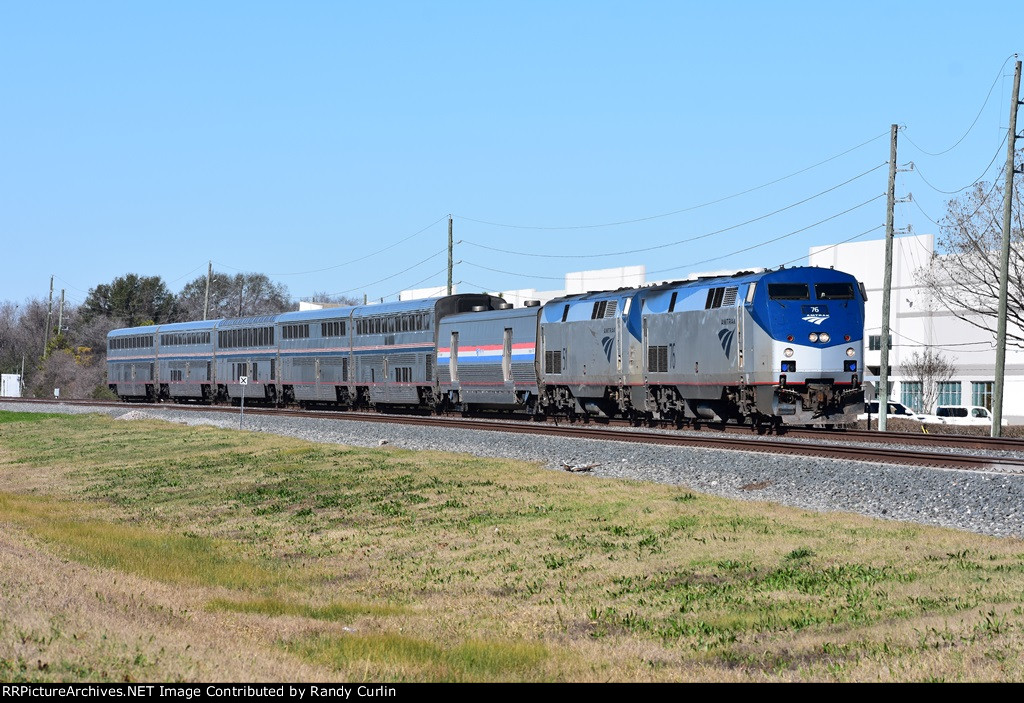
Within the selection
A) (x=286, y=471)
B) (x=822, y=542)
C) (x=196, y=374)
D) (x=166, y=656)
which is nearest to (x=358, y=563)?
(x=822, y=542)

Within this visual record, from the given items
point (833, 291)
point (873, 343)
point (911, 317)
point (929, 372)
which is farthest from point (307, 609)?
point (911, 317)

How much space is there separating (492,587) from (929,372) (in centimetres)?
7943

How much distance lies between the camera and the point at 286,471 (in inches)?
1246

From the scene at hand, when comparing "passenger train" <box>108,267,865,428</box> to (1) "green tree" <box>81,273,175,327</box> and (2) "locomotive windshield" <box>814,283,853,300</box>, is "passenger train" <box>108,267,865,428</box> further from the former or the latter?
(1) "green tree" <box>81,273,175,327</box>

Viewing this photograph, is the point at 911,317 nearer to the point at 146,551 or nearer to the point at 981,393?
the point at 981,393

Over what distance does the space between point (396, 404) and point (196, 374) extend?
21466 millimetres

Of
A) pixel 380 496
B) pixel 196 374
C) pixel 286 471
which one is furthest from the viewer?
pixel 196 374

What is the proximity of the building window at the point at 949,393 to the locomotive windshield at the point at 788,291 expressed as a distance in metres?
65.6

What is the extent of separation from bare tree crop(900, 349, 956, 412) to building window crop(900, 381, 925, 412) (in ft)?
2.21

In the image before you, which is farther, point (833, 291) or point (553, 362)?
point (553, 362)

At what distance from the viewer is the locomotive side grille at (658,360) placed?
34.7 metres

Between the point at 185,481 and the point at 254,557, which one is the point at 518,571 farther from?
the point at 185,481

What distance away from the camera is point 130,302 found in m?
147

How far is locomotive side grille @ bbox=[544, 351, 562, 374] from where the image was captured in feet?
132
